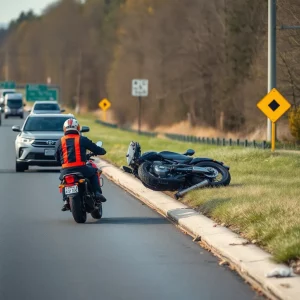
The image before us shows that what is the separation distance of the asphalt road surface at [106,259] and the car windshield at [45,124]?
10.2 m

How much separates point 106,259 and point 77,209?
3.76m

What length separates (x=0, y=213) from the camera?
18.6m

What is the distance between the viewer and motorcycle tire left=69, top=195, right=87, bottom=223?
650 inches

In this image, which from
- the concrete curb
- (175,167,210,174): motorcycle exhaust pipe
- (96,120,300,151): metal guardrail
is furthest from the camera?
(96,120,300,151): metal guardrail

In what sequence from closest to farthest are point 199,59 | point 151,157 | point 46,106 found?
point 151,157
point 46,106
point 199,59

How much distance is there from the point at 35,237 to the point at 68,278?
373cm

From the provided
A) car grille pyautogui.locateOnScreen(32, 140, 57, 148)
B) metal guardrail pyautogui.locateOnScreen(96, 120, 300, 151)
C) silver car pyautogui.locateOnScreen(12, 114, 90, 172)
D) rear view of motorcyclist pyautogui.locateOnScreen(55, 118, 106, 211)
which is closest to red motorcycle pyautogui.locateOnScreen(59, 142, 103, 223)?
rear view of motorcyclist pyautogui.locateOnScreen(55, 118, 106, 211)

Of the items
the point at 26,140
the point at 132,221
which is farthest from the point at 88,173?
the point at 26,140

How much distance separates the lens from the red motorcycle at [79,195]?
1652 centimetres

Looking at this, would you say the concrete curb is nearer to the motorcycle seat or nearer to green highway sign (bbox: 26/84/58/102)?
the motorcycle seat

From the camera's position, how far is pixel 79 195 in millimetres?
16594

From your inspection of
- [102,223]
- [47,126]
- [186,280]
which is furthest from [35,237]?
[47,126]

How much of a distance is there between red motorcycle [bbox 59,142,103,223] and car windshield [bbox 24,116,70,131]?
1339 centimetres

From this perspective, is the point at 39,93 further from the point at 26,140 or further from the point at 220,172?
the point at 220,172
